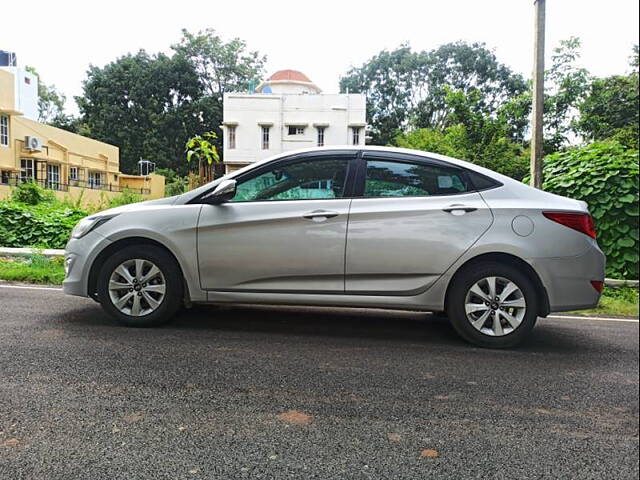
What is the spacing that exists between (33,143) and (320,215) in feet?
8.75

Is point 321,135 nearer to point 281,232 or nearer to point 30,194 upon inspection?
point 281,232

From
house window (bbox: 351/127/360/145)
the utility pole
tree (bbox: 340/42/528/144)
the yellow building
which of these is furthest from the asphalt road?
tree (bbox: 340/42/528/144)

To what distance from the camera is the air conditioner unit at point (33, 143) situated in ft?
13.1

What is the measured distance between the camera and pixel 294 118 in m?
6.03

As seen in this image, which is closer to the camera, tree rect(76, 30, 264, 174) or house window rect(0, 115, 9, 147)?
house window rect(0, 115, 9, 147)

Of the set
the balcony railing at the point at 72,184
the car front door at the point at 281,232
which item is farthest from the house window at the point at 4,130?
the car front door at the point at 281,232

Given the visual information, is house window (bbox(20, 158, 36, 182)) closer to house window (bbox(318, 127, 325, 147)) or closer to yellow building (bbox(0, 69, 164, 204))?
yellow building (bbox(0, 69, 164, 204))

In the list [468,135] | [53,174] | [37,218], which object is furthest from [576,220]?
[468,135]

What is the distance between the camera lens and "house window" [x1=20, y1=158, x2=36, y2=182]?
4066mm

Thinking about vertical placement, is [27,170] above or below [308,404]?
above

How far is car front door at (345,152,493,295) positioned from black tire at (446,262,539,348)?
0.47 feet

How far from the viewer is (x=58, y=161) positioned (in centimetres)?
443

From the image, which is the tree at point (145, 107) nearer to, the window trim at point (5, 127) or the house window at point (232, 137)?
the house window at point (232, 137)

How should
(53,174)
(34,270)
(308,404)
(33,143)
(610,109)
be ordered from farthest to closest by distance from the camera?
(610,109)
(34,270)
(53,174)
(33,143)
(308,404)
